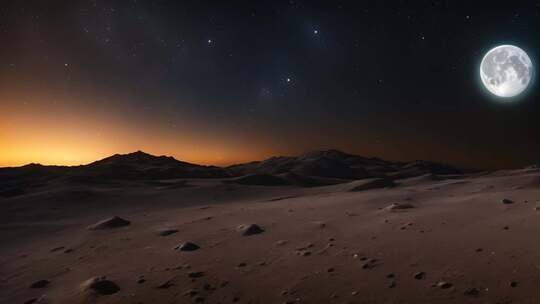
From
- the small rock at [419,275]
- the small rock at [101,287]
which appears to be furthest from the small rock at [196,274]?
the small rock at [419,275]

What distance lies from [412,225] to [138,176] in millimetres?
72098

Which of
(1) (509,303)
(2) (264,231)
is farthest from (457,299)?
(2) (264,231)

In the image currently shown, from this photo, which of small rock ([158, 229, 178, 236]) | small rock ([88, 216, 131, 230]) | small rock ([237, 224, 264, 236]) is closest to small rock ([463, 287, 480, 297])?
small rock ([237, 224, 264, 236])

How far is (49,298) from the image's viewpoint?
22.4ft

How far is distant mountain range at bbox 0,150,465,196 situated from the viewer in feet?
190

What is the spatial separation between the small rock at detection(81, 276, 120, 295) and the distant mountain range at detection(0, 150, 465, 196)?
4116cm

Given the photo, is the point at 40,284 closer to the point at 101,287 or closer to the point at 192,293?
the point at 101,287

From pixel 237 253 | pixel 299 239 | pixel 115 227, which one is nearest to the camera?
pixel 237 253

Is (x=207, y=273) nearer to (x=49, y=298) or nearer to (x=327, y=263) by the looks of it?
(x=327, y=263)

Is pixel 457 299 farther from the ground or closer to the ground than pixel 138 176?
closer to the ground

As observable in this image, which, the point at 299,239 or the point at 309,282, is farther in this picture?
the point at 299,239

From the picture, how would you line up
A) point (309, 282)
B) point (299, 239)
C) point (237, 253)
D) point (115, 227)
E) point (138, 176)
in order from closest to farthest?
point (309, 282), point (237, 253), point (299, 239), point (115, 227), point (138, 176)

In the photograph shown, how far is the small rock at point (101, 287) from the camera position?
6711 millimetres

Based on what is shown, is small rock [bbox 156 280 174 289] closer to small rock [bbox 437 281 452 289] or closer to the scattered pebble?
small rock [bbox 437 281 452 289]
